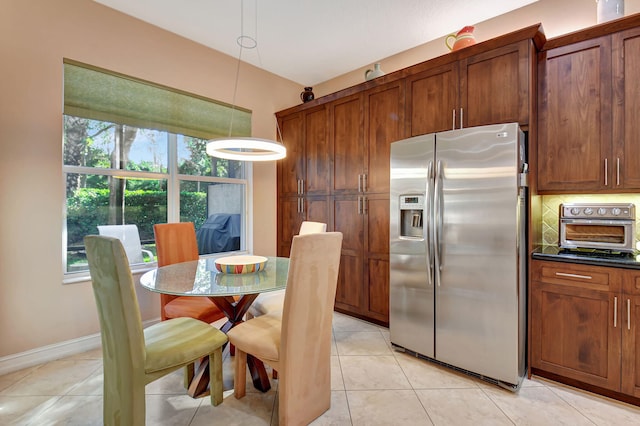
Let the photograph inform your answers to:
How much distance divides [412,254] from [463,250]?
389mm

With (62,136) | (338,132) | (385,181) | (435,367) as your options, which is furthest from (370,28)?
(435,367)

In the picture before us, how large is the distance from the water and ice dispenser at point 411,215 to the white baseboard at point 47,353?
9.30 feet

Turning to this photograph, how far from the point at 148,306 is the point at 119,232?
77cm

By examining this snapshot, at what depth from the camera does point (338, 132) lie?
3.36 metres

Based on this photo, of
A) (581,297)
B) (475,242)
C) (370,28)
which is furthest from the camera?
(370,28)

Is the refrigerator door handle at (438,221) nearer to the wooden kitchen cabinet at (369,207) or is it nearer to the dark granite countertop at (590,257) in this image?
the dark granite countertop at (590,257)

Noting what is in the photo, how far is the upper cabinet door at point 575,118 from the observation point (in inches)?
79.4

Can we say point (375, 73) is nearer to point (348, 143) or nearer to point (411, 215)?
point (348, 143)

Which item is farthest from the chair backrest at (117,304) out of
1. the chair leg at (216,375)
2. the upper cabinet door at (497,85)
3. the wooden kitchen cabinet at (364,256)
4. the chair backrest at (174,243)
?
the upper cabinet door at (497,85)

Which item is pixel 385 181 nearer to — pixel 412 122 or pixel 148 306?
pixel 412 122

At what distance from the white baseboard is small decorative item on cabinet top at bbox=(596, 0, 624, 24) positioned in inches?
185

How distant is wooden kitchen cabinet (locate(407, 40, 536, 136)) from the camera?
2.12 m

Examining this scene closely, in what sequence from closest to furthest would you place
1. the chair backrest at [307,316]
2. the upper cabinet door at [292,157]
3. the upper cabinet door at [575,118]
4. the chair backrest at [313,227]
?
the chair backrest at [307,316], the upper cabinet door at [575,118], the chair backrest at [313,227], the upper cabinet door at [292,157]

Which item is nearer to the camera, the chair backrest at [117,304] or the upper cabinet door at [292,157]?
the chair backrest at [117,304]
